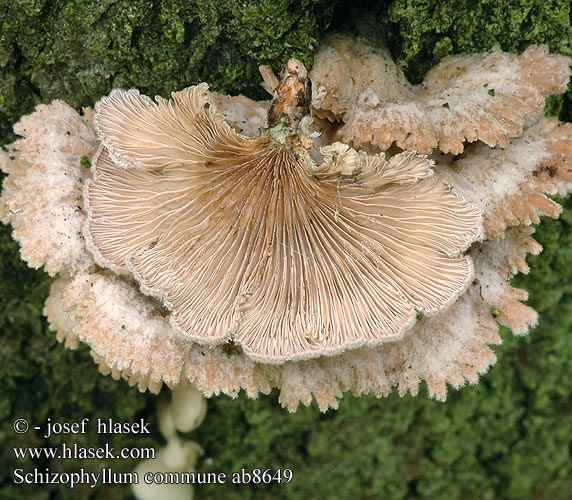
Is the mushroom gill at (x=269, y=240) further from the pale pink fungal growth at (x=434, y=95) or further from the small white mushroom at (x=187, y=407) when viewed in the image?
the small white mushroom at (x=187, y=407)

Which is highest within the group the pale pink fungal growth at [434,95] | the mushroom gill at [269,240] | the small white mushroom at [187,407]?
the pale pink fungal growth at [434,95]

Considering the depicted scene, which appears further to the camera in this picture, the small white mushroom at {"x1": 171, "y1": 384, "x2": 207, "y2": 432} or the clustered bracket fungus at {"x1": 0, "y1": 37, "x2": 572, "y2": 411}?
the small white mushroom at {"x1": 171, "y1": 384, "x2": 207, "y2": 432}

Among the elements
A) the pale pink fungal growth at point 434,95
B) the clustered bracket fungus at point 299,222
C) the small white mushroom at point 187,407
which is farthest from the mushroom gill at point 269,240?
the small white mushroom at point 187,407

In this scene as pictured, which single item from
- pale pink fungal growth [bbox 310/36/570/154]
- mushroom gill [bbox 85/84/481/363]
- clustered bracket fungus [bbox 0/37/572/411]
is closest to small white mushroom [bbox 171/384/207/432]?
clustered bracket fungus [bbox 0/37/572/411]

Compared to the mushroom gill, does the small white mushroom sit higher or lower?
lower

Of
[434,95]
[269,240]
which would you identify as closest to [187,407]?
[269,240]

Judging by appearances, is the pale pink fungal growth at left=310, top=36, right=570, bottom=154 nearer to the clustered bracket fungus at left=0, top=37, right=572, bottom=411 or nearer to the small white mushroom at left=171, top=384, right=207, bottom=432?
the clustered bracket fungus at left=0, top=37, right=572, bottom=411

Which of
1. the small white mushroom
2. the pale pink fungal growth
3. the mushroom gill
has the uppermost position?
the pale pink fungal growth

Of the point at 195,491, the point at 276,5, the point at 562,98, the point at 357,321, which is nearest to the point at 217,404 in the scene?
the point at 195,491

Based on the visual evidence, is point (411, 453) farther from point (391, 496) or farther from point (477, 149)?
point (477, 149)
